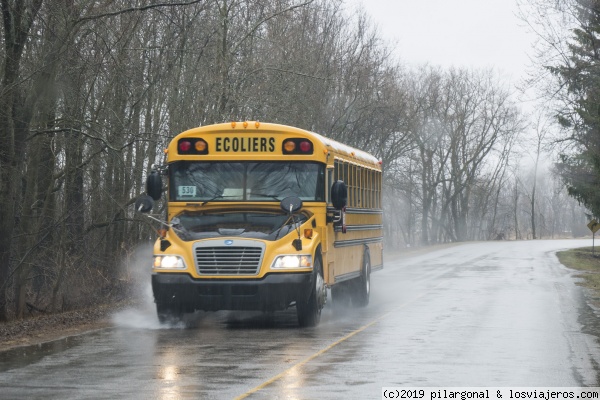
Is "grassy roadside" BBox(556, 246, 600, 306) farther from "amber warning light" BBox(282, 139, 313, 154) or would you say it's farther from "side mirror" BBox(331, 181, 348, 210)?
"amber warning light" BBox(282, 139, 313, 154)

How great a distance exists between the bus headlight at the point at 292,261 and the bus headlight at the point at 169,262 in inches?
51.6

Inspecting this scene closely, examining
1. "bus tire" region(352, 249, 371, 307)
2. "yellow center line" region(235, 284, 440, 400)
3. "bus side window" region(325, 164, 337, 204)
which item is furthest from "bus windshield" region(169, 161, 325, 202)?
"bus tire" region(352, 249, 371, 307)

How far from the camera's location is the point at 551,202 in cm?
17088

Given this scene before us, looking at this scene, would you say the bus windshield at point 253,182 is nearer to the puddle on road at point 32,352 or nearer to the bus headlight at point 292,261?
the bus headlight at point 292,261

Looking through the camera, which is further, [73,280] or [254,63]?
[254,63]

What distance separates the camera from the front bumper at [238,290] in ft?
49.8

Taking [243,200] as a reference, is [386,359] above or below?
below

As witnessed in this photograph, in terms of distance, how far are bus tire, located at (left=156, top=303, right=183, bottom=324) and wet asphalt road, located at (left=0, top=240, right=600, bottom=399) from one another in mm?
195

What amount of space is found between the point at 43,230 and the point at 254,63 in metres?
11.5

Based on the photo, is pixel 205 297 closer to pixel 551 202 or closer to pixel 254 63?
pixel 254 63

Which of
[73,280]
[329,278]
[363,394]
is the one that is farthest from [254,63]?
[363,394]

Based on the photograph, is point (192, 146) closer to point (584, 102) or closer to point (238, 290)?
point (238, 290)

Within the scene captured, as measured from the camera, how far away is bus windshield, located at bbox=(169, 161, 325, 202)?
16.5 meters

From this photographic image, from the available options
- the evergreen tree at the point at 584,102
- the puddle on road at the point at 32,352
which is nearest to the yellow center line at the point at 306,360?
the puddle on road at the point at 32,352
